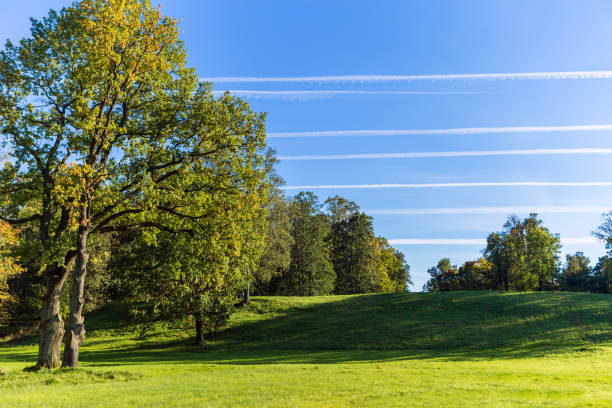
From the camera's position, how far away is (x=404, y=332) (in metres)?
45.6

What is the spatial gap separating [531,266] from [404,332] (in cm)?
5209

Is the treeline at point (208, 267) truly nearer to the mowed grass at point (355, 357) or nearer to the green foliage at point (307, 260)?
the green foliage at point (307, 260)

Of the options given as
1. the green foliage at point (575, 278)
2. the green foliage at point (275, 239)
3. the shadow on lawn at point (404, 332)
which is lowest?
the shadow on lawn at point (404, 332)

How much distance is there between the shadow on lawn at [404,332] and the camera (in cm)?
3600

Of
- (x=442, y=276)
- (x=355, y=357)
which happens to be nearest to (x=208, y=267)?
(x=355, y=357)

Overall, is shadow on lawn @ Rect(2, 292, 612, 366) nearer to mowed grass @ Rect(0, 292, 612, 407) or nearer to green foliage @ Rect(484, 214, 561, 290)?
mowed grass @ Rect(0, 292, 612, 407)

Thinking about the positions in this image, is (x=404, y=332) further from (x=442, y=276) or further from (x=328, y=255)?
(x=442, y=276)

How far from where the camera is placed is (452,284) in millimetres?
116750

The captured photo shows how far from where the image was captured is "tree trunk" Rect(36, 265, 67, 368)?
70.9ft

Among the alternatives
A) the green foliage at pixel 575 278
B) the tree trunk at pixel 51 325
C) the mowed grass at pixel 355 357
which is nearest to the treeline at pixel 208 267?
the tree trunk at pixel 51 325

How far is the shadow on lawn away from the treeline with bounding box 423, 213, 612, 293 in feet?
73.4

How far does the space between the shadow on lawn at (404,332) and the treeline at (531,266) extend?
73.4 ft

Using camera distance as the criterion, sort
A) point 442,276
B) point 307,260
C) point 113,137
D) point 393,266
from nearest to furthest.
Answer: point 113,137
point 307,260
point 393,266
point 442,276

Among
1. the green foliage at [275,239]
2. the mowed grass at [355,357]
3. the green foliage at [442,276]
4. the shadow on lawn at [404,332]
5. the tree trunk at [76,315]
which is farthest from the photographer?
the green foliage at [442,276]
